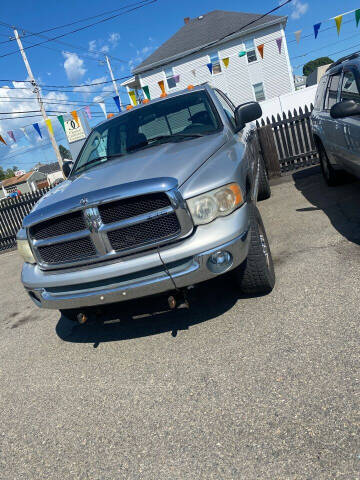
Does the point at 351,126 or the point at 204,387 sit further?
the point at 351,126

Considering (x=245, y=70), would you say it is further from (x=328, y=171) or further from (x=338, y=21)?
(x=328, y=171)

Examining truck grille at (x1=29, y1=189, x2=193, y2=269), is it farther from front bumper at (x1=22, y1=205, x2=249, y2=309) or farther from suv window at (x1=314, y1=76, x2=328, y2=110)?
suv window at (x1=314, y1=76, x2=328, y2=110)

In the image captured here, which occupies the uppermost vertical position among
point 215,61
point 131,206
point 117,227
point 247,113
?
point 215,61

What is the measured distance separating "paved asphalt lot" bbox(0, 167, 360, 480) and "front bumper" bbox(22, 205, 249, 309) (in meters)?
0.28

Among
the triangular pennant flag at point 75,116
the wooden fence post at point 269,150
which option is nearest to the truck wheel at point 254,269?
the wooden fence post at point 269,150

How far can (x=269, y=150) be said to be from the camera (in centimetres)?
906

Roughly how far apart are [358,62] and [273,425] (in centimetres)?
414

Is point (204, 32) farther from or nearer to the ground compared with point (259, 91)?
farther from the ground

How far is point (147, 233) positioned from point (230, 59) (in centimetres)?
3032

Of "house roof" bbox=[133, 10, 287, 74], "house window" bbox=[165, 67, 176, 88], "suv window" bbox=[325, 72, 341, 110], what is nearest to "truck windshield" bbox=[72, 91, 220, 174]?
"suv window" bbox=[325, 72, 341, 110]

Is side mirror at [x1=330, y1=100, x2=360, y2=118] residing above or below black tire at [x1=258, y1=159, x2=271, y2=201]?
above

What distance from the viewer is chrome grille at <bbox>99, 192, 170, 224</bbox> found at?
2.73 meters

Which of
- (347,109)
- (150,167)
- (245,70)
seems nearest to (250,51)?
(245,70)

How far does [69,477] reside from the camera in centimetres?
213
